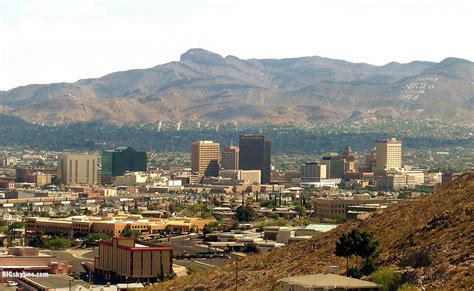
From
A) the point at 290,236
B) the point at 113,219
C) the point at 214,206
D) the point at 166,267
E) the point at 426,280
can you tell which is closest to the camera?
the point at 426,280

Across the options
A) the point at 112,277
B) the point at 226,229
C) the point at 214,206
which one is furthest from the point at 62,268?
the point at 214,206

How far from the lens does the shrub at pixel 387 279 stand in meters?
50.3

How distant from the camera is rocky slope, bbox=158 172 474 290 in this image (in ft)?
165

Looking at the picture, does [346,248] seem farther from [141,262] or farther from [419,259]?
→ [141,262]

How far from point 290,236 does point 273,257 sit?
3872 centimetres

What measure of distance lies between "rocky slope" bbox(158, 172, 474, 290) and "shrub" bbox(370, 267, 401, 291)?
39 cm

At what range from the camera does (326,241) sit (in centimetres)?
6919

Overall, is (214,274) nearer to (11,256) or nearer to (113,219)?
(11,256)

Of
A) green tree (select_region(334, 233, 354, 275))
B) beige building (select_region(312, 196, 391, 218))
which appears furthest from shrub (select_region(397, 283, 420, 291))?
beige building (select_region(312, 196, 391, 218))

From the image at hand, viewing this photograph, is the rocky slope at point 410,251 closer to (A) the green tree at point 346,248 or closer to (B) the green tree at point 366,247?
(B) the green tree at point 366,247

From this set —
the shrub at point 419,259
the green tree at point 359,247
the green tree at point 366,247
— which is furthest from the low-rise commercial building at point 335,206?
the shrub at point 419,259

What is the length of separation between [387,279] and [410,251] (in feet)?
15.9

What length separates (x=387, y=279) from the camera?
5106 centimetres

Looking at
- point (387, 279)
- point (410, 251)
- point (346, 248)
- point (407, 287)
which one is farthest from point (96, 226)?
point (407, 287)
